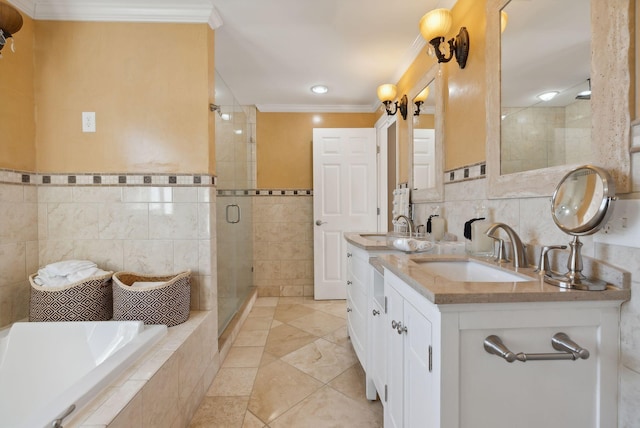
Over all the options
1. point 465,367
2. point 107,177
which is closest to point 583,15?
point 465,367

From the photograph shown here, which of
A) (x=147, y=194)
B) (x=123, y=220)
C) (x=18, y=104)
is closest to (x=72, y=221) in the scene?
(x=123, y=220)

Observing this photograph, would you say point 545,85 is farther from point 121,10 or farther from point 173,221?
point 121,10

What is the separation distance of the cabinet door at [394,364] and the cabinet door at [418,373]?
0.17 ft

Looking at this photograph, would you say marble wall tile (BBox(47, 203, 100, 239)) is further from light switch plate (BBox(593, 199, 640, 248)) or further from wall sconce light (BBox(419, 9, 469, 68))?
light switch plate (BBox(593, 199, 640, 248))

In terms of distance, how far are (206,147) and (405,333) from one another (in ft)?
5.12

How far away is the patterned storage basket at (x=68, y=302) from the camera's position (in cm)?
153

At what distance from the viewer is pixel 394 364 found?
1.15 metres

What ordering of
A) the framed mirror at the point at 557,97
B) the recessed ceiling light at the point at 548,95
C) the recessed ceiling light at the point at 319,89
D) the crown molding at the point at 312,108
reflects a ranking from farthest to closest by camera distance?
the crown molding at the point at 312,108 → the recessed ceiling light at the point at 319,89 → the recessed ceiling light at the point at 548,95 → the framed mirror at the point at 557,97

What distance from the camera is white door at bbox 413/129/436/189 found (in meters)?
2.01

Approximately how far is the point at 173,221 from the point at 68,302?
2.16 ft

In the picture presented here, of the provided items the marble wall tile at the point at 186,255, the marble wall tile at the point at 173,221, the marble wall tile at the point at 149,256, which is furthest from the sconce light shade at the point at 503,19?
the marble wall tile at the point at 149,256

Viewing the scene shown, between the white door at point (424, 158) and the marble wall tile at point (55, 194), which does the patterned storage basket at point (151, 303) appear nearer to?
the marble wall tile at point (55, 194)

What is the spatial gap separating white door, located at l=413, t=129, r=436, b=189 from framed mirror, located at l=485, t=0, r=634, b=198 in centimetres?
65

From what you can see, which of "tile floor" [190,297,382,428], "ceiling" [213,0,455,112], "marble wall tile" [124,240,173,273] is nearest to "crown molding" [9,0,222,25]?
"ceiling" [213,0,455,112]
